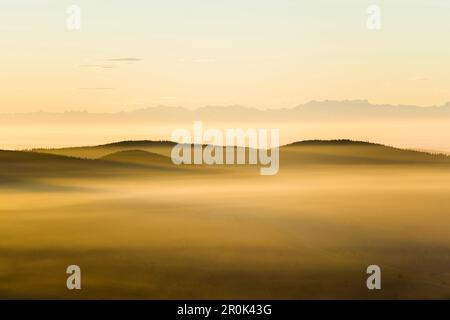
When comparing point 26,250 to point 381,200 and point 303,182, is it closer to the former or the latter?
point 381,200

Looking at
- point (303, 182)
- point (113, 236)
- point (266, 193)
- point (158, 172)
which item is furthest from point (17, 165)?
point (113, 236)

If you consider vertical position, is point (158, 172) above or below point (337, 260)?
above

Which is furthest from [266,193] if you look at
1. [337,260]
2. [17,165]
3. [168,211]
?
[17,165]

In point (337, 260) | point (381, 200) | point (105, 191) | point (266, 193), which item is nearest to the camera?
point (337, 260)

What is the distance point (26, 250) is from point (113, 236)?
2790mm

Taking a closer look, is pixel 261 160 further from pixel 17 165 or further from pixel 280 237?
pixel 280 237

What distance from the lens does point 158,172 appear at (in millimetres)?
56938

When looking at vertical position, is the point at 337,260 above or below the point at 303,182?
below
